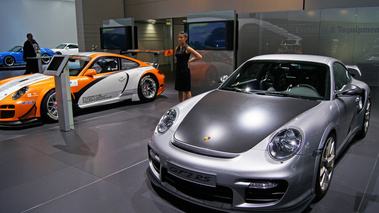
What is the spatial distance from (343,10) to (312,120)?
6301 millimetres

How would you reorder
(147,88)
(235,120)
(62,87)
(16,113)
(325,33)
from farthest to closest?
(325,33) < (147,88) < (16,113) < (62,87) < (235,120)

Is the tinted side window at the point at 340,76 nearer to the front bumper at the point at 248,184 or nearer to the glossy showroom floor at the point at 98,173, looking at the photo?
the glossy showroom floor at the point at 98,173

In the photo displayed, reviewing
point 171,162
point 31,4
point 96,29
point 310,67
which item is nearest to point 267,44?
point 310,67

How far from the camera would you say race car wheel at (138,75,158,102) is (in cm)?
677

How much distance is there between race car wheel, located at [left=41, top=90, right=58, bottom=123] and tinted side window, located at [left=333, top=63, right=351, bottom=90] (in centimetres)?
441

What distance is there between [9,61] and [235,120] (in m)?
14.7

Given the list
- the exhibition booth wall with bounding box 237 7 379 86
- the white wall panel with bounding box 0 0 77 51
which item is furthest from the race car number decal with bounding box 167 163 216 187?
the white wall panel with bounding box 0 0 77 51

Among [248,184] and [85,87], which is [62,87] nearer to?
[85,87]

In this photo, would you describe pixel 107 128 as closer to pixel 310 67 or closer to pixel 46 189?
pixel 46 189

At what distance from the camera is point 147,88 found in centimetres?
698

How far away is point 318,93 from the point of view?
3113 mm

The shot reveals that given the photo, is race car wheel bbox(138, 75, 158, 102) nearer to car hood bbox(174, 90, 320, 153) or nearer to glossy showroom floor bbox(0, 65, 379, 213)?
glossy showroom floor bbox(0, 65, 379, 213)

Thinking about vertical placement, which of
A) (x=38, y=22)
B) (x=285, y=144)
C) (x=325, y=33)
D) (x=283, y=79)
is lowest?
(x=285, y=144)

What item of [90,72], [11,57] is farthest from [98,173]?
[11,57]
